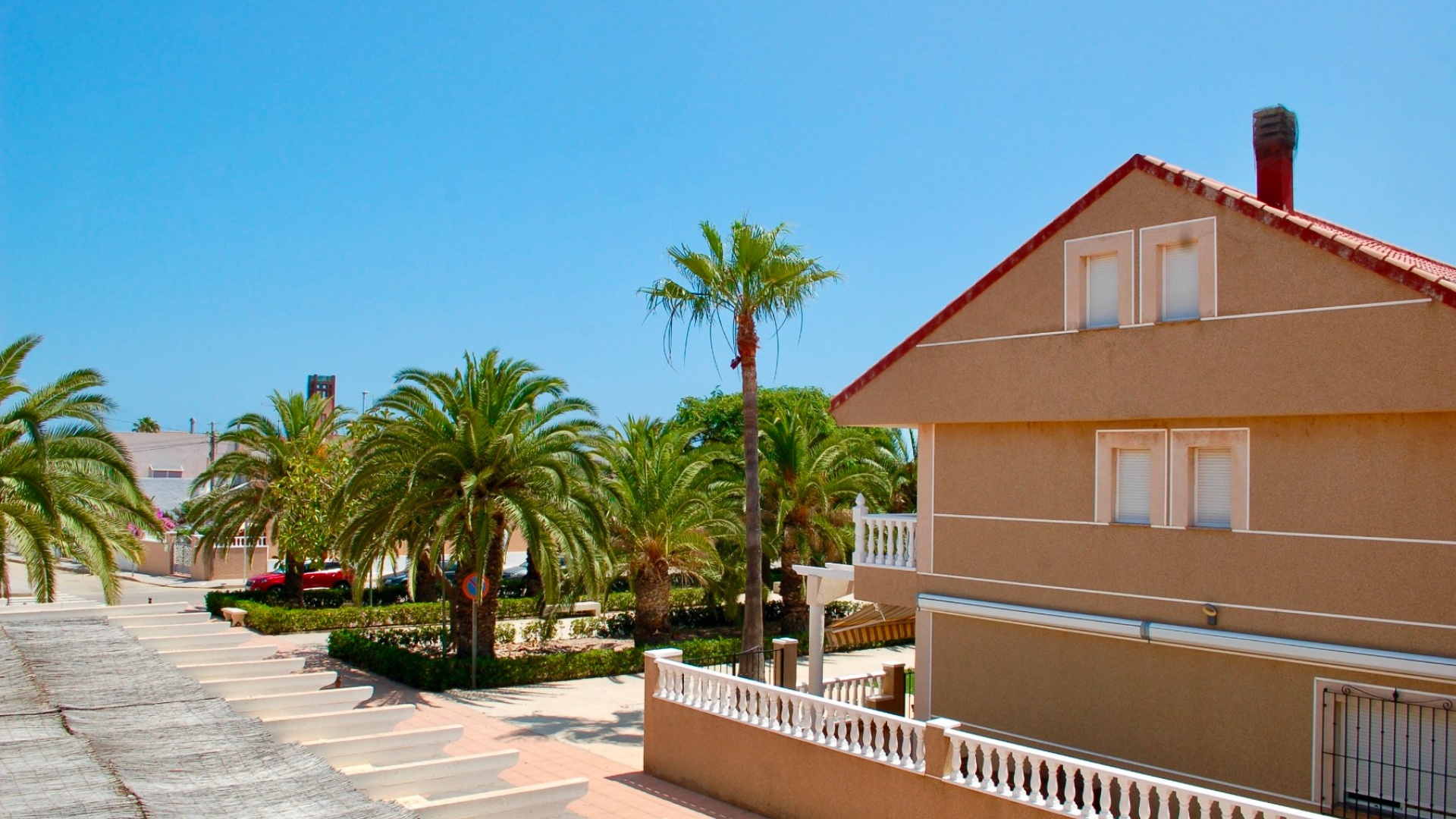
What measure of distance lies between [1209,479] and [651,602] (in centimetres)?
1470

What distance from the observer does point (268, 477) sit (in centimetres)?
3030

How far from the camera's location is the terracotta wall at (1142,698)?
1114 cm

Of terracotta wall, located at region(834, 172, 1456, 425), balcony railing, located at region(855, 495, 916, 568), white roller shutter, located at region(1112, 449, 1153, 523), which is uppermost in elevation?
terracotta wall, located at region(834, 172, 1456, 425)

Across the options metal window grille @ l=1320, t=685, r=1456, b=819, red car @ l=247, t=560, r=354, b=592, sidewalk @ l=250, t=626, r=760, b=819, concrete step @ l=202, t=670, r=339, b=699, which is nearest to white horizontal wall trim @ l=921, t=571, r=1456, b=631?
metal window grille @ l=1320, t=685, r=1456, b=819

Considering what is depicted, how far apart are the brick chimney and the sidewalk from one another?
999cm

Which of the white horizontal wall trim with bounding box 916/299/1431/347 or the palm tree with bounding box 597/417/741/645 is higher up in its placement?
the white horizontal wall trim with bounding box 916/299/1431/347

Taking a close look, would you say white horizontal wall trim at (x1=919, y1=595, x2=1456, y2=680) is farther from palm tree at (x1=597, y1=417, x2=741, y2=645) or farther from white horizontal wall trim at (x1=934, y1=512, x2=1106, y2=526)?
palm tree at (x1=597, y1=417, x2=741, y2=645)

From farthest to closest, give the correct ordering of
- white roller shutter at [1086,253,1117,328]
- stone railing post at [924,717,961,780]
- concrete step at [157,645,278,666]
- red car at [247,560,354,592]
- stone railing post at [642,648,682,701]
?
red car at [247,560,354,592] → stone railing post at [642,648,682,701] → white roller shutter at [1086,253,1117,328] → concrete step at [157,645,278,666] → stone railing post at [924,717,961,780]

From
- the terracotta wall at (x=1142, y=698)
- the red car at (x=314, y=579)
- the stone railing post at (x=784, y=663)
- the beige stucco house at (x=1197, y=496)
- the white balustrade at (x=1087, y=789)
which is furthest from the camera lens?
the red car at (x=314, y=579)

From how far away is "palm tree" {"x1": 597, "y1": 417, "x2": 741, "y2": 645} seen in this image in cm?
2414

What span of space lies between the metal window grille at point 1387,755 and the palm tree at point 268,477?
2482 cm

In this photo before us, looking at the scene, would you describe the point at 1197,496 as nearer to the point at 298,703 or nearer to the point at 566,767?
the point at 566,767

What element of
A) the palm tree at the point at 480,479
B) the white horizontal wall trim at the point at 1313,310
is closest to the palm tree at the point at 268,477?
the palm tree at the point at 480,479

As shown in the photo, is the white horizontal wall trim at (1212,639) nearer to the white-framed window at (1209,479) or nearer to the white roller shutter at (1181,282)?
the white-framed window at (1209,479)
